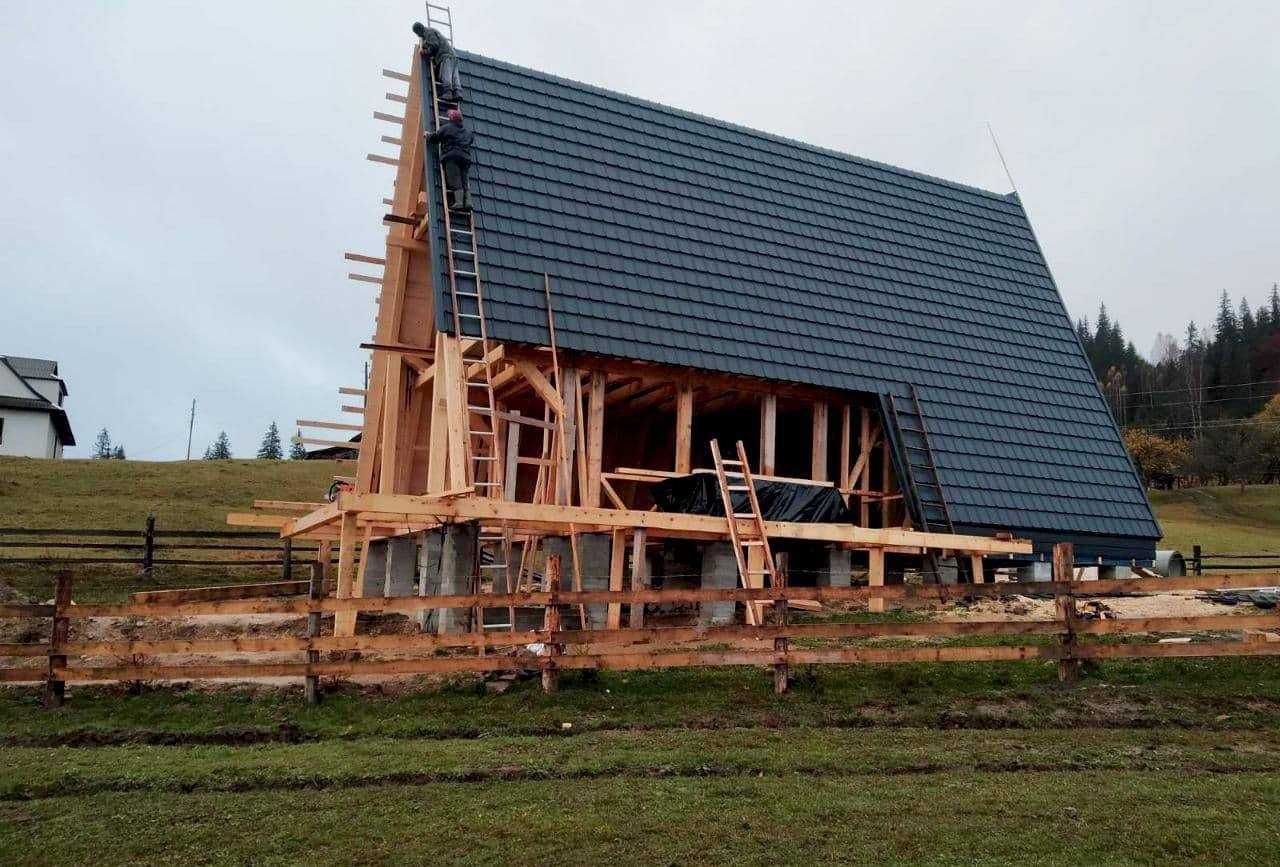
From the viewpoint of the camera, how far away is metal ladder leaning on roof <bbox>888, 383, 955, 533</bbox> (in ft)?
53.3

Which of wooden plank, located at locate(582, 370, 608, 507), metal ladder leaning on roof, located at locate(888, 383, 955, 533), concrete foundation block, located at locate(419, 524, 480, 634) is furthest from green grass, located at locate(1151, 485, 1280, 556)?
concrete foundation block, located at locate(419, 524, 480, 634)

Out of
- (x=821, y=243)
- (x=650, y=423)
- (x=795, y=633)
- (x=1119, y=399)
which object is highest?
(x=1119, y=399)

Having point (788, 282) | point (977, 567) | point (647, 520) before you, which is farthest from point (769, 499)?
point (788, 282)

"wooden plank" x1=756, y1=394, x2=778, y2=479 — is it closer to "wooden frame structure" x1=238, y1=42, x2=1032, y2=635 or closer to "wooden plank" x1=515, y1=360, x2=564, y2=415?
"wooden frame structure" x1=238, y1=42, x2=1032, y2=635

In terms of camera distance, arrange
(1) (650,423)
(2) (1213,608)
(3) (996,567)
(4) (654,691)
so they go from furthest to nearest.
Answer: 1. (1) (650,423)
2. (3) (996,567)
3. (2) (1213,608)
4. (4) (654,691)

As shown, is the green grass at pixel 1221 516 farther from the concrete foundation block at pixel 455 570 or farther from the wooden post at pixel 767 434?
the concrete foundation block at pixel 455 570

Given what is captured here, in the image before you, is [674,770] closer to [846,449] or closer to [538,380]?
[538,380]

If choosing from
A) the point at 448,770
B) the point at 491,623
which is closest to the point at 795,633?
the point at 448,770

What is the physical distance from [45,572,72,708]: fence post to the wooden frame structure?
2.60 metres

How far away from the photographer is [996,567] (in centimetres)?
1742

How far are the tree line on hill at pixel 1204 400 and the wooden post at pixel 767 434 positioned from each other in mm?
49246

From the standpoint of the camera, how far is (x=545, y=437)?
15.2m

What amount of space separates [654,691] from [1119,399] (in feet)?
274

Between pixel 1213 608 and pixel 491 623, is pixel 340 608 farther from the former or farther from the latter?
pixel 1213 608
